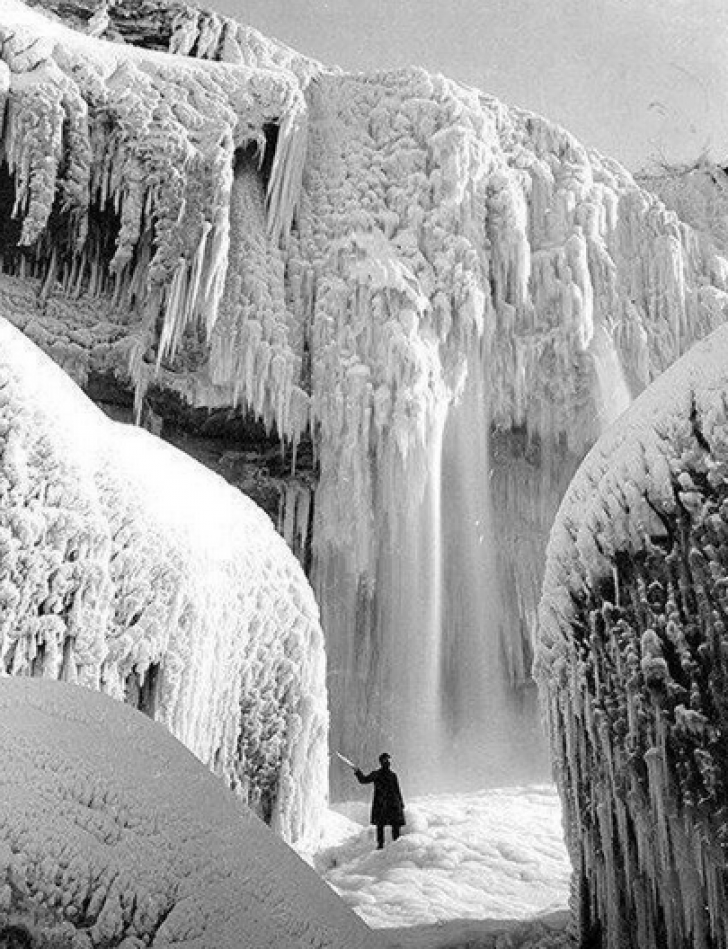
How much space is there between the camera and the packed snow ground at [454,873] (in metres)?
4.95

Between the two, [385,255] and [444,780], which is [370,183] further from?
[444,780]

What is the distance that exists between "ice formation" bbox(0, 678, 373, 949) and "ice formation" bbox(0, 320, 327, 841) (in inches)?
87.5

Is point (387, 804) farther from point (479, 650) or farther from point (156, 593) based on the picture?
point (479, 650)

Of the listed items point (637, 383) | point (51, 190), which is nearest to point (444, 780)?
point (637, 383)

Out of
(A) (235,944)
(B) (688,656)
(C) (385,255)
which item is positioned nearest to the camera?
(A) (235,944)

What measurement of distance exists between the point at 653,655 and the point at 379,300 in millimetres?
8292

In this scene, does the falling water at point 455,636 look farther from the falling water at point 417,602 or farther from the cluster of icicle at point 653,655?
the cluster of icicle at point 653,655

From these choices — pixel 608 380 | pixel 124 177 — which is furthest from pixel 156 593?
pixel 608 380

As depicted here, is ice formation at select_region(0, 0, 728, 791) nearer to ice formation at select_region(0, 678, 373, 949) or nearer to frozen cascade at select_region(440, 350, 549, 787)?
frozen cascade at select_region(440, 350, 549, 787)

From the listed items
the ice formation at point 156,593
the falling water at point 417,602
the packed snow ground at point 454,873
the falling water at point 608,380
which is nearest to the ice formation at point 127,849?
the ice formation at point 156,593

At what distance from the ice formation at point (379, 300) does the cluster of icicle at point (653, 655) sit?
7.18 metres

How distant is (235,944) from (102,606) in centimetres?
318

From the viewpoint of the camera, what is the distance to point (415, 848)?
255 inches

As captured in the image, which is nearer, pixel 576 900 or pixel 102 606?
pixel 576 900
